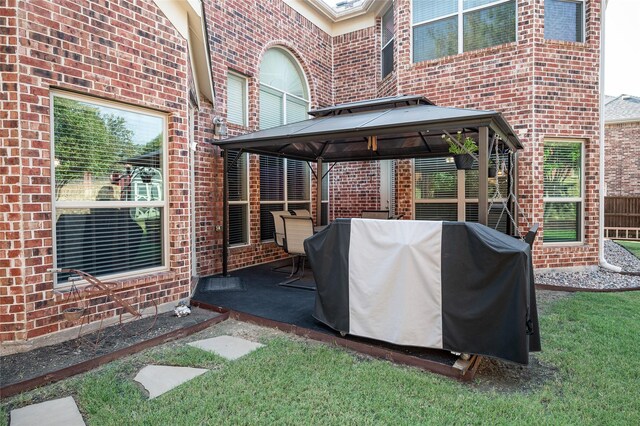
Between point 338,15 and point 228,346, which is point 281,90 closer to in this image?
point 338,15

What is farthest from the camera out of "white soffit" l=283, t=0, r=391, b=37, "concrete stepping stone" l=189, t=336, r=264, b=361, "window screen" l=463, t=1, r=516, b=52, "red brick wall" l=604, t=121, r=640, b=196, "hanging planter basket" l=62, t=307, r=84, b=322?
"red brick wall" l=604, t=121, r=640, b=196

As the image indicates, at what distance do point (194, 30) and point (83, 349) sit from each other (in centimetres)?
390

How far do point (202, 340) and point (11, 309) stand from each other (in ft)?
5.22

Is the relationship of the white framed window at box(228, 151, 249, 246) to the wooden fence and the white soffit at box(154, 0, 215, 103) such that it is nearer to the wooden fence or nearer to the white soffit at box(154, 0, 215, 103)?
the white soffit at box(154, 0, 215, 103)

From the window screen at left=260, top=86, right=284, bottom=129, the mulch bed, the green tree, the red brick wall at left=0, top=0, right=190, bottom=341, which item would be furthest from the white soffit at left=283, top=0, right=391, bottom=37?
the mulch bed

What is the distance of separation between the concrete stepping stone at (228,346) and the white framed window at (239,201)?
3289 mm

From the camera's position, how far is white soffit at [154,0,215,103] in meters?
4.33

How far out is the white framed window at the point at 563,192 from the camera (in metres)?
6.86

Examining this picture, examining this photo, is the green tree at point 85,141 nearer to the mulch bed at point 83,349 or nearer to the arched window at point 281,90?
the mulch bed at point 83,349

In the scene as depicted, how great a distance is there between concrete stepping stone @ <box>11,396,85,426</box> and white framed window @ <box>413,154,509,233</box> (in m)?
6.56

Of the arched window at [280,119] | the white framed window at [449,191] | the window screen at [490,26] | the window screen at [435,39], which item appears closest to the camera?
the window screen at [490,26]

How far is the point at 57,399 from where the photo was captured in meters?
2.57

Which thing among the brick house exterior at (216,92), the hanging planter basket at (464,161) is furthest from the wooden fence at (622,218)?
the hanging planter basket at (464,161)

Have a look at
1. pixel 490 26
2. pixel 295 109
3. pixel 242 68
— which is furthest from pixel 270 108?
pixel 490 26
